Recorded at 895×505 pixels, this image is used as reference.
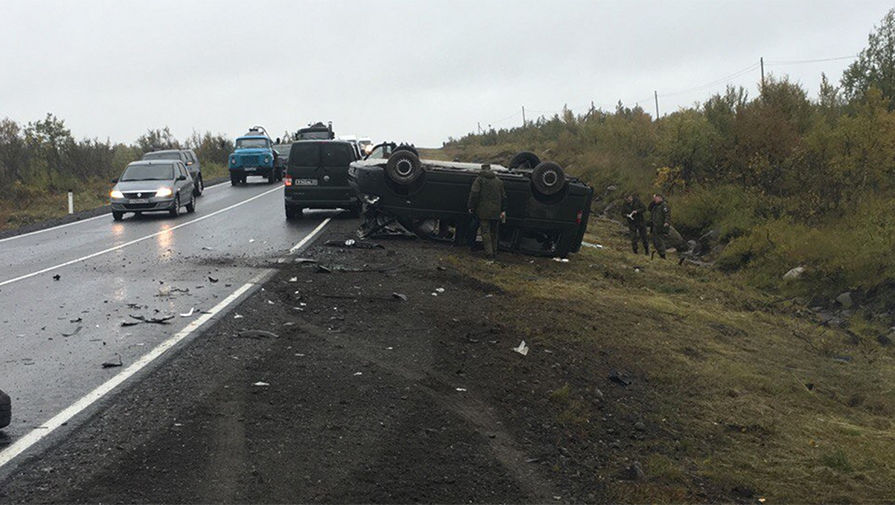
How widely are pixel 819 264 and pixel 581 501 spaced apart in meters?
13.9

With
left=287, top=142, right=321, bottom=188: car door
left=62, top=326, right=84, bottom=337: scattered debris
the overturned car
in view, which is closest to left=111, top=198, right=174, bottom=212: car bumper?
left=287, top=142, right=321, bottom=188: car door

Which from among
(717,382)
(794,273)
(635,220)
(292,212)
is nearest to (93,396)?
(717,382)

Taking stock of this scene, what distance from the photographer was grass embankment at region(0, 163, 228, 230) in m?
28.4

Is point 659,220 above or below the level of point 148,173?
below

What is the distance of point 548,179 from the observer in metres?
16.8

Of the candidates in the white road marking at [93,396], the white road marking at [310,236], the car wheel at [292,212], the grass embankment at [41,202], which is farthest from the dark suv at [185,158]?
the white road marking at [93,396]

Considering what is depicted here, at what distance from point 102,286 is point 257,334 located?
4.74m

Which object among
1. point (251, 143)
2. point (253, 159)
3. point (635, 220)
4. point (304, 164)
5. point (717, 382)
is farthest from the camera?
point (251, 143)

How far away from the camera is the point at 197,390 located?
23.5 ft

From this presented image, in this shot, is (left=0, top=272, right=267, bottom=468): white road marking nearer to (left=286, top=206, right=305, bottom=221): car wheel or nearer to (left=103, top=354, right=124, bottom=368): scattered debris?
(left=103, top=354, right=124, bottom=368): scattered debris

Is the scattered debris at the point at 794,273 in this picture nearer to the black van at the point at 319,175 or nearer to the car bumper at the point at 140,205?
the black van at the point at 319,175

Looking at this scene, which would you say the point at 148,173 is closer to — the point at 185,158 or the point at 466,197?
the point at 185,158

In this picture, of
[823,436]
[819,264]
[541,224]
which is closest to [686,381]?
[823,436]

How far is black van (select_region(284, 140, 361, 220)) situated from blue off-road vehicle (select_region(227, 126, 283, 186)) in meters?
18.7
